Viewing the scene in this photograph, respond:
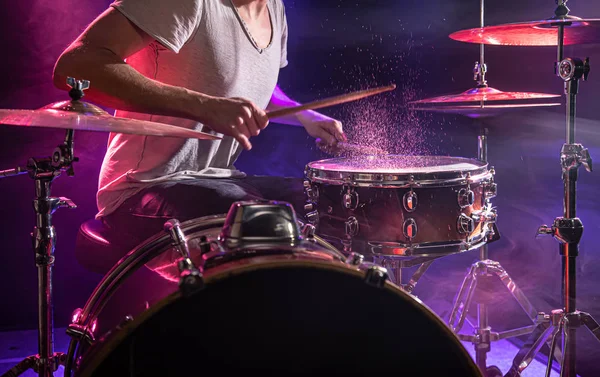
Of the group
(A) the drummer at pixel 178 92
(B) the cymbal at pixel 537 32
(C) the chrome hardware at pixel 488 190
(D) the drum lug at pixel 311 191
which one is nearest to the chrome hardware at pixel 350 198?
(D) the drum lug at pixel 311 191

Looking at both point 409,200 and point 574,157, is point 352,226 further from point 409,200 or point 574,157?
point 574,157

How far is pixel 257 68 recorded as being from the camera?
1.96 m

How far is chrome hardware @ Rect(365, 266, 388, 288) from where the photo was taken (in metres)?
0.88

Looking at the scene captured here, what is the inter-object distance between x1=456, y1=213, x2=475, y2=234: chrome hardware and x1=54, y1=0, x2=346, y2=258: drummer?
52cm

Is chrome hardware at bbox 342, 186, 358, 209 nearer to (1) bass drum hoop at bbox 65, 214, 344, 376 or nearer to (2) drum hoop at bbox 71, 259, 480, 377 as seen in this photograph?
(1) bass drum hoop at bbox 65, 214, 344, 376

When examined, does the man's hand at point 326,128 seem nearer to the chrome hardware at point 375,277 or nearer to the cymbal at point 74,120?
the cymbal at point 74,120

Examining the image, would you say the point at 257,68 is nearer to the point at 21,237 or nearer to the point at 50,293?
the point at 50,293

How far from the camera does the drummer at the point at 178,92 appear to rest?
138cm

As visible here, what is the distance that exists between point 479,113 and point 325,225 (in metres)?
0.81

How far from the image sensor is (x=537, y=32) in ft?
6.40

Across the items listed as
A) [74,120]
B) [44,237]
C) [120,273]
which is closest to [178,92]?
→ [74,120]

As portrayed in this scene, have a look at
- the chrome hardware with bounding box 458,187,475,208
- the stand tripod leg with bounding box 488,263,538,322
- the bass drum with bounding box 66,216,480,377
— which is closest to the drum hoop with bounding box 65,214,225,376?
the bass drum with bounding box 66,216,480,377

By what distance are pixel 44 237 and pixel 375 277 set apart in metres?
1.06

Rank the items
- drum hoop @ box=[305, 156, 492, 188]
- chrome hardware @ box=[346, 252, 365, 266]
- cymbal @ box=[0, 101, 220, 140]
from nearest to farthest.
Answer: chrome hardware @ box=[346, 252, 365, 266] < cymbal @ box=[0, 101, 220, 140] < drum hoop @ box=[305, 156, 492, 188]
